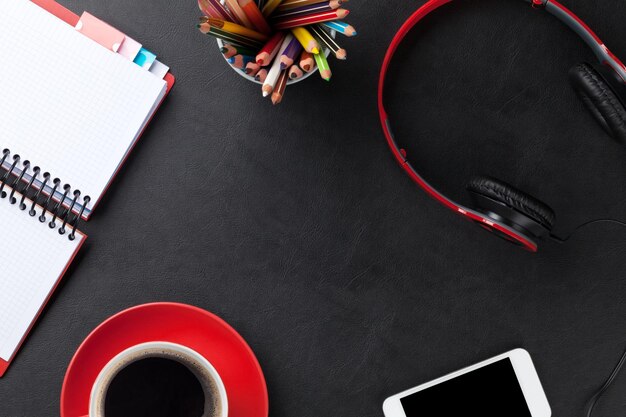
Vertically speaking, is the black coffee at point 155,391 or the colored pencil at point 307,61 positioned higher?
the colored pencil at point 307,61

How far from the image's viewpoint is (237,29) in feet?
2.40

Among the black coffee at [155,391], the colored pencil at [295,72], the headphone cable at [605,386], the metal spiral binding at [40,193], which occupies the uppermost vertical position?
the colored pencil at [295,72]

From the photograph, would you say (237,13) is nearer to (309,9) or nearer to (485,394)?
(309,9)

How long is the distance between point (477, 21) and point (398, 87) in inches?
6.2

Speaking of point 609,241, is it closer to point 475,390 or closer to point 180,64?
point 475,390

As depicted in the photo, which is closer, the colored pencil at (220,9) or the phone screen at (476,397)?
the colored pencil at (220,9)

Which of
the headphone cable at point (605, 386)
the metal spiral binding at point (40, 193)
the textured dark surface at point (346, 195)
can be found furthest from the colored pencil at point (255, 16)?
the headphone cable at point (605, 386)

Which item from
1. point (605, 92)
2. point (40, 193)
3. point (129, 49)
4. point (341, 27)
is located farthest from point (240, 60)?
point (605, 92)

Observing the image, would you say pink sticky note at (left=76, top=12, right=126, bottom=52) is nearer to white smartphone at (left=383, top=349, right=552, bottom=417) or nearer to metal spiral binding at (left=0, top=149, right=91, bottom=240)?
metal spiral binding at (left=0, top=149, right=91, bottom=240)

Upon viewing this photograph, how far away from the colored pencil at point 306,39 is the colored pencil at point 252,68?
61mm

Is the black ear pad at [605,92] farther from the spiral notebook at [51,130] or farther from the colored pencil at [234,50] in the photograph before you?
the spiral notebook at [51,130]

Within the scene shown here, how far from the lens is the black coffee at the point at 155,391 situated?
2.54 ft

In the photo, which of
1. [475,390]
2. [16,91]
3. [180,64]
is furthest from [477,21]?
[16,91]

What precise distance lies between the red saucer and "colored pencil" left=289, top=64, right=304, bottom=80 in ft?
1.12
